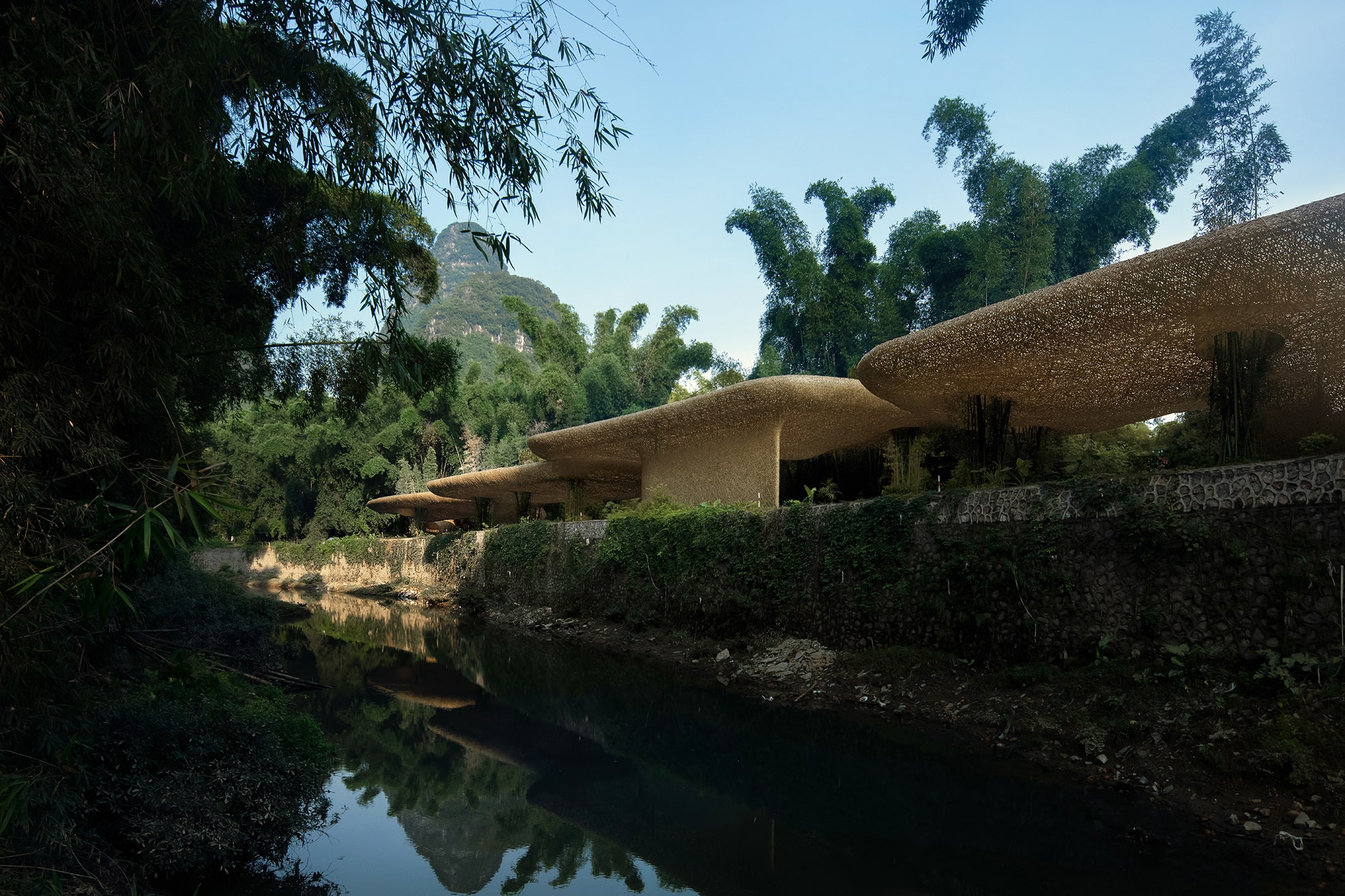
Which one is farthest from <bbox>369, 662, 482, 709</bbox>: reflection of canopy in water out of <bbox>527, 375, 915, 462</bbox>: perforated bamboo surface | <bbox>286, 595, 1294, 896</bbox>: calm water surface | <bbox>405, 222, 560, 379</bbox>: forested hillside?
<bbox>405, 222, 560, 379</bbox>: forested hillside

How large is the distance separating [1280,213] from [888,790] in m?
5.71

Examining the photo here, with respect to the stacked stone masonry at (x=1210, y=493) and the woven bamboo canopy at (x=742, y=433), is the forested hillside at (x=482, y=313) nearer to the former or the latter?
the woven bamboo canopy at (x=742, y=433)

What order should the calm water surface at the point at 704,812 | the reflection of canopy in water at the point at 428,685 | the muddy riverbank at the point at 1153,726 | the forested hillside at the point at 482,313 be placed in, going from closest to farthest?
the calm water surface at the point at 704,812 → the muddy riverbank at the point at 1153,726 → the reflection of canopy in water at the point at 428,685 → the forested hillside at the point at 482,313

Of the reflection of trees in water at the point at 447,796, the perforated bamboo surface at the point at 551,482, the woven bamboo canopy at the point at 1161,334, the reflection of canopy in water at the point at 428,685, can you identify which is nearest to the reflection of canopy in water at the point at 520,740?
the reflection of trees in water at the point at 447,796

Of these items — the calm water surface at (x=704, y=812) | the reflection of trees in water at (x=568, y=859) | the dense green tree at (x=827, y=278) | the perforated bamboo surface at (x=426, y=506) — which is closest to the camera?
the calm water surface at (x=704, y=812)

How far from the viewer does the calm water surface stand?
430cm

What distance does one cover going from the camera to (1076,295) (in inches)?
307

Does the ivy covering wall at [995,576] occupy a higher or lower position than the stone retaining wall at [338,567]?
higher

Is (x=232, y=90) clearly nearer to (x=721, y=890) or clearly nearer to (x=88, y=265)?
(x=88, y=265)

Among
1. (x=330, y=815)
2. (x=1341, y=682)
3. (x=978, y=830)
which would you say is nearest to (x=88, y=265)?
(x=330, y=815)

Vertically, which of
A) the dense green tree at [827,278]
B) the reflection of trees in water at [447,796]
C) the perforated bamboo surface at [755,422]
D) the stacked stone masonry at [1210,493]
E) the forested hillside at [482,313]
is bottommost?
the reflection of trees in water at [447,796]

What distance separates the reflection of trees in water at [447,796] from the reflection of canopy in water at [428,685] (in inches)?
3.8

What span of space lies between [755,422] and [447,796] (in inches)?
351

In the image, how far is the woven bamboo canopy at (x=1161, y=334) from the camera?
654 centimetres
